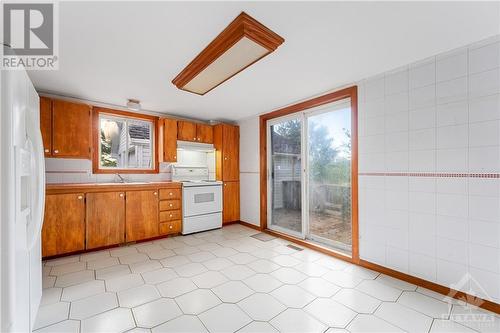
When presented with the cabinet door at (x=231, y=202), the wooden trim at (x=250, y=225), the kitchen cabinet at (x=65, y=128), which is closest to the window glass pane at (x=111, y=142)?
the kitchen cabinet at (x=65, y=128)

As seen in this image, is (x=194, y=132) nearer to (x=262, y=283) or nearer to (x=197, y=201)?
(x=197, y=201)

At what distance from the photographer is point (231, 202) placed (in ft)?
14.9

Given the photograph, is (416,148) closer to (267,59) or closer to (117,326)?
(267,59)

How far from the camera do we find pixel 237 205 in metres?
4.65

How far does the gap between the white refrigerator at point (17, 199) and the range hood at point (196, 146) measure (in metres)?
2.66

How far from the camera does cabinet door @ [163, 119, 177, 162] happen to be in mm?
3881

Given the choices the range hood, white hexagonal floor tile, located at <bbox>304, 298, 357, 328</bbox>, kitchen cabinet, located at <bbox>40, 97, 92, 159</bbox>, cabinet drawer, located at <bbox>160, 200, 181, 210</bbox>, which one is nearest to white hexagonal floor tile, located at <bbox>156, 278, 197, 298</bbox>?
white hexagonal floor tile, located at <bbox>304, 298, 357, 328</bbox>

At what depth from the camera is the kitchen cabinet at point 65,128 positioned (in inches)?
112

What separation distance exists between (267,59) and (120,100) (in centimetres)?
260

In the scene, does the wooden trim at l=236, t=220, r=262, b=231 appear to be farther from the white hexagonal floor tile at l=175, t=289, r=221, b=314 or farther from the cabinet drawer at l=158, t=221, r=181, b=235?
the white hexagonal floor tile at l=175, t=289, r=221, b=314

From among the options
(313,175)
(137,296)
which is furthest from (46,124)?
(313,175)

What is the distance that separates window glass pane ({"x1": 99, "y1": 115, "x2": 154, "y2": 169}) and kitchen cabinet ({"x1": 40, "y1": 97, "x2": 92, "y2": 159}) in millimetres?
437

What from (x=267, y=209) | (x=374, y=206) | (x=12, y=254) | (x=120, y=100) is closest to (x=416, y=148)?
(x=374, y=206)
